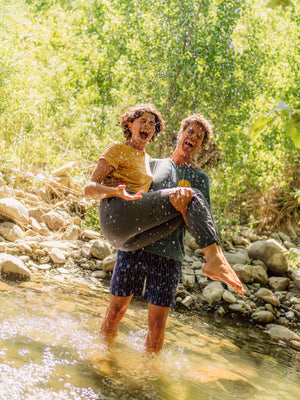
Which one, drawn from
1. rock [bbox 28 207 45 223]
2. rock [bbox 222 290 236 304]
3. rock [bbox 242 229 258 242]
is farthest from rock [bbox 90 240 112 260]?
rock [bbox 242 229 258 242]

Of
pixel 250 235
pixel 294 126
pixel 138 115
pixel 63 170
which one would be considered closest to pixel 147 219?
pixel 138 115

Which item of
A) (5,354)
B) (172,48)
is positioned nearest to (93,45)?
(172,48)

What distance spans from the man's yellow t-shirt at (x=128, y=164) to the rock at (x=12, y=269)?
2.16 meters

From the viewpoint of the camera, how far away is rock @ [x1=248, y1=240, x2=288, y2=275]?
6.78 m

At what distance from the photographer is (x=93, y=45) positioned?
1044 centimetres

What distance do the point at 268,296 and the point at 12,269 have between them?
341 cm

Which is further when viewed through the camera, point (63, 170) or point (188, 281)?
point (63, 170)

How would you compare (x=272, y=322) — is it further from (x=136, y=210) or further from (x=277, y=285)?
(x=136, y=210)

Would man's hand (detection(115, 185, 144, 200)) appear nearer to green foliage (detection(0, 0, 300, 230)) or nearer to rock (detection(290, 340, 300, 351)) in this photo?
rock (detection(290, 340, 300, 351))

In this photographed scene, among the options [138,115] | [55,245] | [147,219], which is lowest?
[55,245]

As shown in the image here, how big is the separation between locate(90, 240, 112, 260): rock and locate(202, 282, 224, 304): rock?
4.46 ft

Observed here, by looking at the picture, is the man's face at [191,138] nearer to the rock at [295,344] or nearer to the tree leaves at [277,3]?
the tree leaves at [277,3]

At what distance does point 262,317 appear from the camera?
5406 millimetres

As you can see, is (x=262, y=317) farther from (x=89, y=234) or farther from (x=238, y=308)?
(x=89, y=234)
